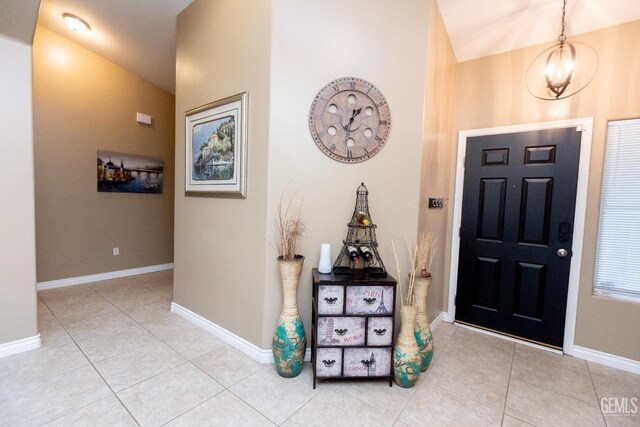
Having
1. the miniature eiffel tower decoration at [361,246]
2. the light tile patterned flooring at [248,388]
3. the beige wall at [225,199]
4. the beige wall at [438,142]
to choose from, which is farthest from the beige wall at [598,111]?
the beige wall at [225,199]

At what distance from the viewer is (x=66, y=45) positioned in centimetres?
356

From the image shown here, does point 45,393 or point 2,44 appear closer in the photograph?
point 45,393

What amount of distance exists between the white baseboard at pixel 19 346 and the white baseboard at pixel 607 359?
446 centimetres

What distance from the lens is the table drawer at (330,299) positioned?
187 centimetres

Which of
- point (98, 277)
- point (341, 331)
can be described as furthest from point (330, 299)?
point (98, 277)

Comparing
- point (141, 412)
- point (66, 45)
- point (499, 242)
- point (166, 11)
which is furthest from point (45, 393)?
point (66, 45)

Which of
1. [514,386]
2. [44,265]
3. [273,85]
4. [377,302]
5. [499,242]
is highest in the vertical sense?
[273,85]

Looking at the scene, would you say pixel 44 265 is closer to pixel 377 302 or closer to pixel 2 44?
pixel 2 44

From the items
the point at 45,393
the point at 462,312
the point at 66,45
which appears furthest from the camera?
the point at 66,45

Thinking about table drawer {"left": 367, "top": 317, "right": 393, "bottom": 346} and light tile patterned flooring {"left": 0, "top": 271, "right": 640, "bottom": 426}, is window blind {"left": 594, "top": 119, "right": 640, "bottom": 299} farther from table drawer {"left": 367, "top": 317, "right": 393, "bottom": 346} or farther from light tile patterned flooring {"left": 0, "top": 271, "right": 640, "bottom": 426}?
table drawer {"left": 367, "top": 317, "right": 393, "bottom": 346}

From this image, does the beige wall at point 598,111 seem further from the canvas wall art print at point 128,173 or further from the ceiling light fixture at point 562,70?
the canvas wall art print at point 128,173

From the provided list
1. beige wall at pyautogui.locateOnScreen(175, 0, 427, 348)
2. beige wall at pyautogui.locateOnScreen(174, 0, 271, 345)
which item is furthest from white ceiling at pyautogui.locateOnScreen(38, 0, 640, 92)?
beige wall at pyautogui.locateOnScreen(175, 0, 427, 348)

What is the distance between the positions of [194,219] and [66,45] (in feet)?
9.84

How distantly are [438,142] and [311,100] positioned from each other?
4.27 ft
